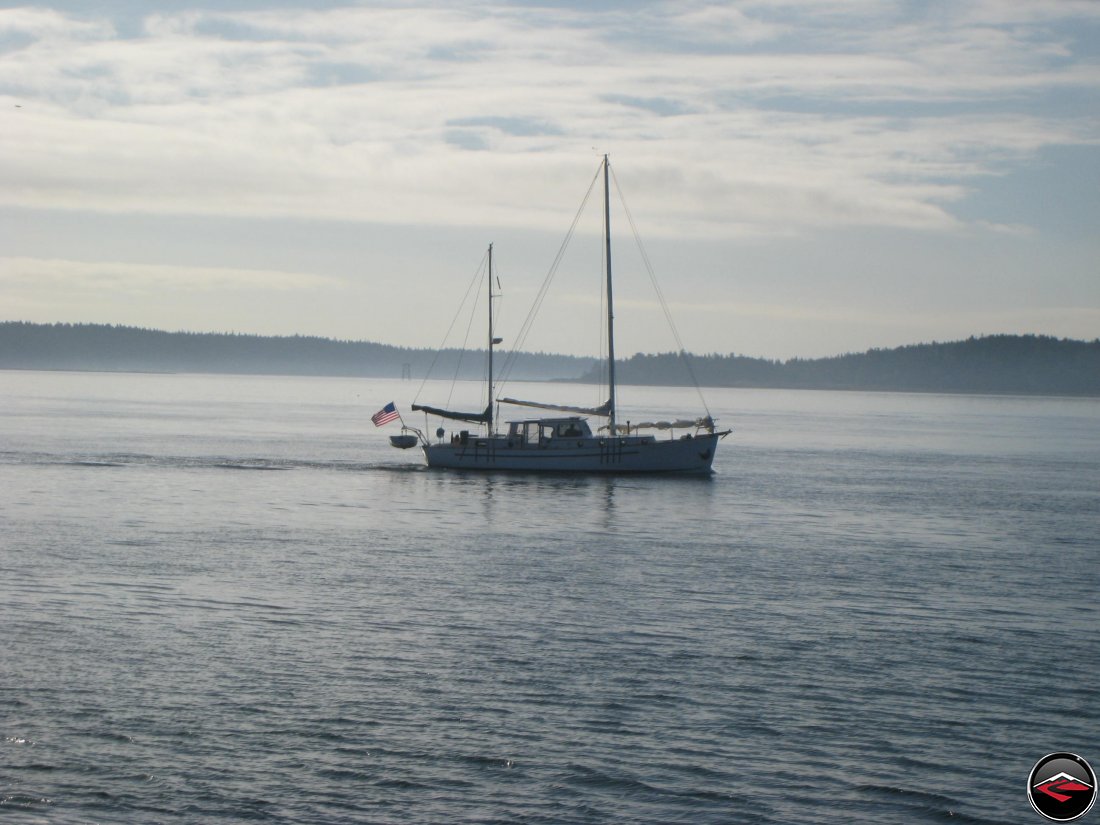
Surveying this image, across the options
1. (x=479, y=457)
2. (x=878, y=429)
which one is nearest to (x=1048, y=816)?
(x=479, y=457)

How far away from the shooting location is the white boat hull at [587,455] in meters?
80.2

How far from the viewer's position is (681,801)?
19047mm

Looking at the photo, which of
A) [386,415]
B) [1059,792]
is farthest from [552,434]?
[1059,792]

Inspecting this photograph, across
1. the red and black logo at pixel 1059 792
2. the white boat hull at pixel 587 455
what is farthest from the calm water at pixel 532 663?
the white boat hull at pixel 587 455

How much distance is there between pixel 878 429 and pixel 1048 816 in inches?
6947

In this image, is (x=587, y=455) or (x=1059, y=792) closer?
(x=1059, y=792)

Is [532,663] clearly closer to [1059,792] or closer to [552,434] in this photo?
[1059,792]

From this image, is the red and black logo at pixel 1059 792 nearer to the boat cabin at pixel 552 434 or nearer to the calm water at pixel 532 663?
the calm water at pixel 532 663

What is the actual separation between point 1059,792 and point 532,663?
12053 millimetres

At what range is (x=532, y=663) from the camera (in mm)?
27234

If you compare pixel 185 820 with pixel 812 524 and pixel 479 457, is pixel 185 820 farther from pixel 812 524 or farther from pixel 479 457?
pixel 479 457

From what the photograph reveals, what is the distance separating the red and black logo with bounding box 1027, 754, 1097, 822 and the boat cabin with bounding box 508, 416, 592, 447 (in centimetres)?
6212

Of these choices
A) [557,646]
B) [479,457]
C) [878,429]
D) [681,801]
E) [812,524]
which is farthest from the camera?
[878,429]

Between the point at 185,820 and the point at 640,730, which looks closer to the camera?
the point at 185,820
